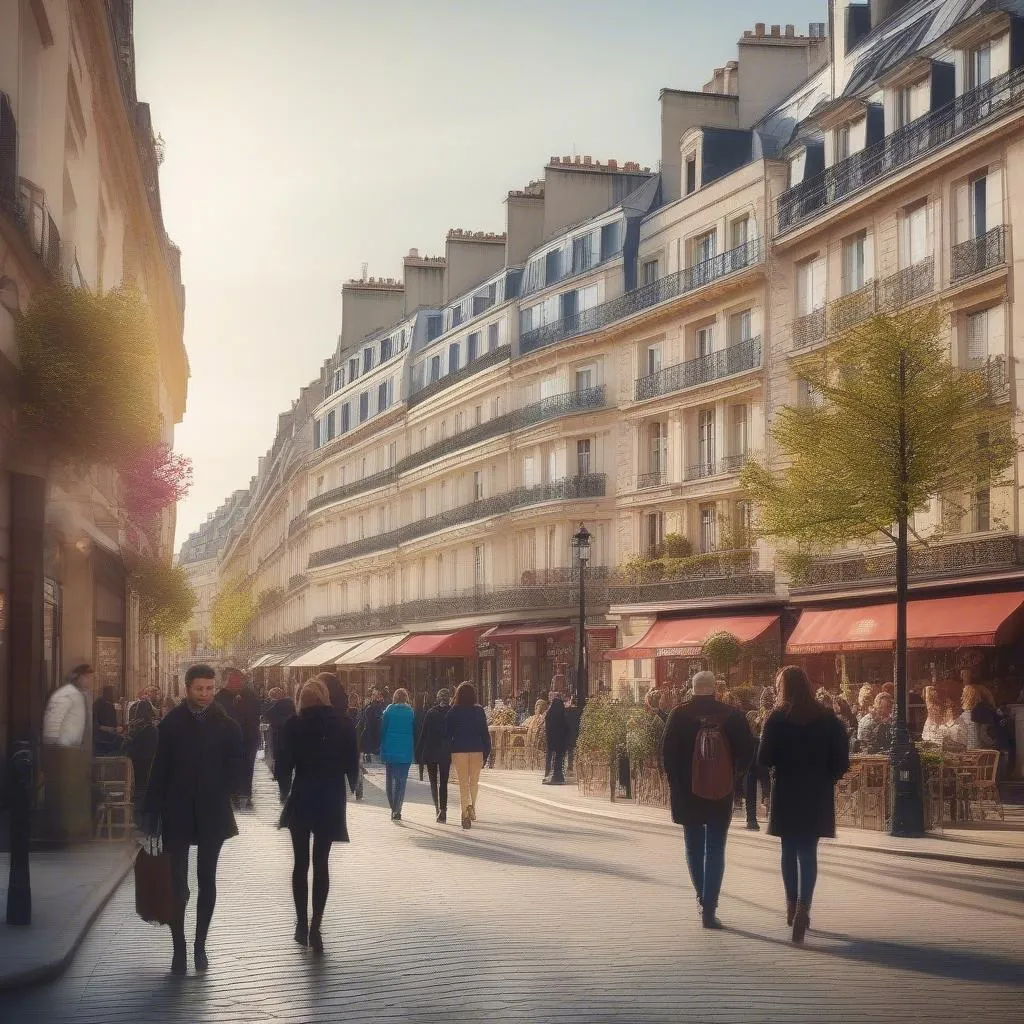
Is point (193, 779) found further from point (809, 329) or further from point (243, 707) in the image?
point (809, 329)

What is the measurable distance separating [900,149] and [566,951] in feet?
91.1

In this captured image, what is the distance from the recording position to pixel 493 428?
56.1 meters

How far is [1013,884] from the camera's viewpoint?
14.0 metres

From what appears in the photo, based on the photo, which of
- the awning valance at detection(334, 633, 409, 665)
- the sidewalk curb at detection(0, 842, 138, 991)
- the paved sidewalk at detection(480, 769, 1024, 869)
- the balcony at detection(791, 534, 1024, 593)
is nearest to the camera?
the sidewalk curb at detection(0, 842, 138, 991)

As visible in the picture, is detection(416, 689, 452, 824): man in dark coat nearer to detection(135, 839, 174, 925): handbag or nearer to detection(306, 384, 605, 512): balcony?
detection(135, 839, 174, 925): handbag

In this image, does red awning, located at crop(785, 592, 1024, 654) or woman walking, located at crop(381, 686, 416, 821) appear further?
red awning, located at crop(785, 592, 1024, 654)

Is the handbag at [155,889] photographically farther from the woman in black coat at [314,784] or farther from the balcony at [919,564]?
the balcony at [919,564]

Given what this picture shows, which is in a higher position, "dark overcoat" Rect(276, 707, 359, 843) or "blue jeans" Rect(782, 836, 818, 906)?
"dark overcoat" Rect(276, 707, 359, 843)

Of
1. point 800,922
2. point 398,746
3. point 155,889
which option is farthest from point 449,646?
point 155,889

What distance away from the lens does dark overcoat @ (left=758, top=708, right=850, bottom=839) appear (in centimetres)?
1045

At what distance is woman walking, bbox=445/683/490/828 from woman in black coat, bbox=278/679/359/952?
8.25m

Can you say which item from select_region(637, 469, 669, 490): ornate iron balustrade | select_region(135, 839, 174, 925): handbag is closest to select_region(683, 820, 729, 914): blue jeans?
select_region(135, 839, 174, 925): handbag

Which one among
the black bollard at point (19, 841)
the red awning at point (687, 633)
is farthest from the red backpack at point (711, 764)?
the red awning at point (687, 633)

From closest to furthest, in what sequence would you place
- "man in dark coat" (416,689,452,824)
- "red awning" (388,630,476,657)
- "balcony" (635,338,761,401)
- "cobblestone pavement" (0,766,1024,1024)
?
"cobblestone pavement" (0,766,1024,1024)
"man in dark coat" (416,689,452,824)
"balcony" (635,338,761,401)
"red awning" (388,630,476,657)
